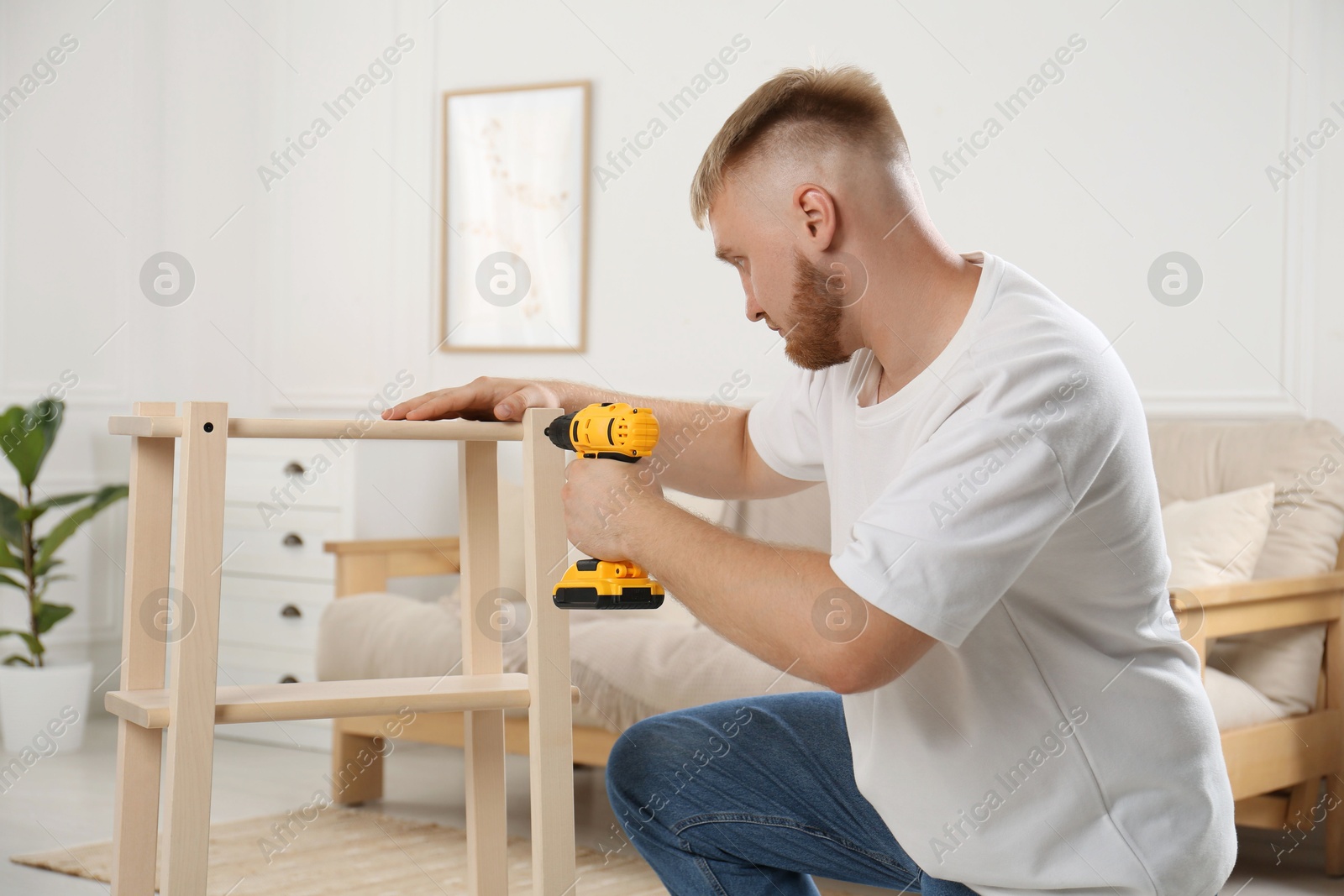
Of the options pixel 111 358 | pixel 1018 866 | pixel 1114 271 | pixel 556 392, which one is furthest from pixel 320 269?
pixel 1018 866

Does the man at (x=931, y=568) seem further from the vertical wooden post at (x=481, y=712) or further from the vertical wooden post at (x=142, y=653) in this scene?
the vertical wooden post at (x=142, y=653)

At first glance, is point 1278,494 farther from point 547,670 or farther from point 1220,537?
point 547,670

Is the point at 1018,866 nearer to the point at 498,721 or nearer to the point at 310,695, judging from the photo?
the point at 498,721

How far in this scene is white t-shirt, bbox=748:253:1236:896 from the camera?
3.76 feet

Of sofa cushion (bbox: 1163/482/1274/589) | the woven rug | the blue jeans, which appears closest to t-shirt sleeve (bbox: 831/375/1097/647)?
the blue jeans

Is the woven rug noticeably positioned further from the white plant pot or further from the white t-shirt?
the white t-shirt

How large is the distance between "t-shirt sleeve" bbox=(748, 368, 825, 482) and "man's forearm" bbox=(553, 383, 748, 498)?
0.05 metres

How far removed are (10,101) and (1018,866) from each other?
4.05 m

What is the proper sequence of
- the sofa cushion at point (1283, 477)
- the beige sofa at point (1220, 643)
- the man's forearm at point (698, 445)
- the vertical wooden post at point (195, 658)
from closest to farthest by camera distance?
the vertical wooden post at point (195, 658) < the man's forearm at point (698, 445) < the beige sofa at point (1220, 643) < the sofa cushion at point (1283, 477)

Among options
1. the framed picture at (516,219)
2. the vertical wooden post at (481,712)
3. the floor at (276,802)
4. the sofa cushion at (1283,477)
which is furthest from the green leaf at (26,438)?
the sofa cushion at (1283,477)

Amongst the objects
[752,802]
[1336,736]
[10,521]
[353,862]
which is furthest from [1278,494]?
[10,521]

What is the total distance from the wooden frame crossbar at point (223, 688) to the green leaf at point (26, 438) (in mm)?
2487

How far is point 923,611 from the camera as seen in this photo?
1.09m

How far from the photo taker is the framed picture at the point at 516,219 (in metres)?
3.86
